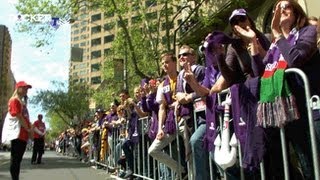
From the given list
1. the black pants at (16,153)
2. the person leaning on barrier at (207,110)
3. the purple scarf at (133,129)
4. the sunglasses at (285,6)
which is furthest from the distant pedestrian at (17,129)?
the sunglasses at (285,6)

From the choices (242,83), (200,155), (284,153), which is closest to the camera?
(284,153)

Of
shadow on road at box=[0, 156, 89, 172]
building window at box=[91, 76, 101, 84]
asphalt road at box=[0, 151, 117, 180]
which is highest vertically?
building window at box=[91, 76, 101, 84]

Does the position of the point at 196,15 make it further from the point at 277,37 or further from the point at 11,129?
the point at 277,37

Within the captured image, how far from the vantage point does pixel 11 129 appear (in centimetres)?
825

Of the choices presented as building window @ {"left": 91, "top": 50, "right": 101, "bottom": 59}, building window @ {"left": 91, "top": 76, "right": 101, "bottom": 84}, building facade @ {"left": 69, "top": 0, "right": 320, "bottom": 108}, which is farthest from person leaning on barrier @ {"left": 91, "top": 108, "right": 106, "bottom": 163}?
building window @ {"left": 91, "top": 76, "right": 101, "bottom": 84}

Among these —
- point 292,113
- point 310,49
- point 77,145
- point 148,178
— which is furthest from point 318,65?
point 77,145

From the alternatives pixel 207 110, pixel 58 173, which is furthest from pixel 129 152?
pixel 207 110

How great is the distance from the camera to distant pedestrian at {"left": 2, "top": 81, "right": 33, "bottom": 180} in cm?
824

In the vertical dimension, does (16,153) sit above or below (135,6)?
below

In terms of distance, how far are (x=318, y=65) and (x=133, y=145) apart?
6287 mm

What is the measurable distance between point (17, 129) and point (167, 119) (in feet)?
9.43

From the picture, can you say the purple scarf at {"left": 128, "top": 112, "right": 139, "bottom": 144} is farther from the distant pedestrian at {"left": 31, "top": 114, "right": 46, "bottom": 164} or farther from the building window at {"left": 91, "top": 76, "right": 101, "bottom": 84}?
the building window at {"left": 91, "top": 76, "right": 101, "bottom": 84}

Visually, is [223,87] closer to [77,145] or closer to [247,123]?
[247,123]

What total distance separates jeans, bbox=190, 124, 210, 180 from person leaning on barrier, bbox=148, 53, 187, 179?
1023 mm
